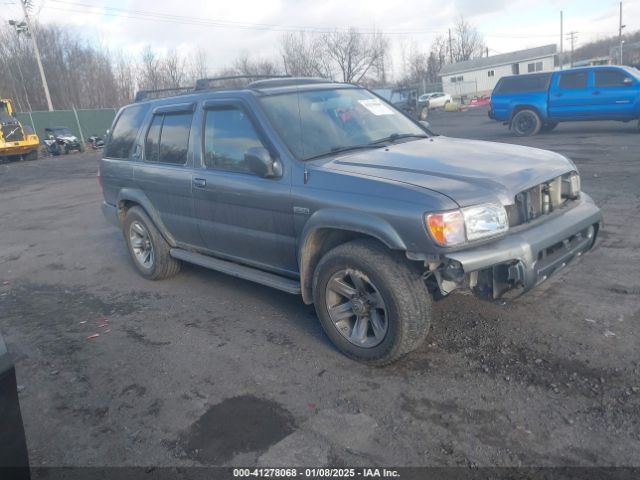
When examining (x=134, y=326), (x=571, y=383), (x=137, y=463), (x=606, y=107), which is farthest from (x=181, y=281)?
(x=606, y=107)

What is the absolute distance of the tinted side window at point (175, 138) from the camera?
4884mm

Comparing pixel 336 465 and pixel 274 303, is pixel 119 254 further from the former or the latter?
pixel 336 465

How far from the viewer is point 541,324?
3.94 metres

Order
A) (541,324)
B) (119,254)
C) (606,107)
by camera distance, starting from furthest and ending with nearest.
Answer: (606,107), (119,254), (541,324)

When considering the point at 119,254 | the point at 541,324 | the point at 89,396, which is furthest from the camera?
the point at 119,254

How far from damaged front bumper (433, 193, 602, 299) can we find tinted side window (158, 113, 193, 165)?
280 cm

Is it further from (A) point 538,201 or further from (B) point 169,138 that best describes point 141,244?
(A) point 538,201

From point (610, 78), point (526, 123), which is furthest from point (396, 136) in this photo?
point (526, 123)

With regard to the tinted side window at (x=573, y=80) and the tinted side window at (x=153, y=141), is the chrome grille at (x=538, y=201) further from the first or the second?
the tinted side window at (x=573, y=80)

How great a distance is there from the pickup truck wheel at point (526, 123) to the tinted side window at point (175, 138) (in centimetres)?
1373

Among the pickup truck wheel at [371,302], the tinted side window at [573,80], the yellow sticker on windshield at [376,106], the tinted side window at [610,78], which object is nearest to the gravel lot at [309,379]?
the pickup truck wheel at [371,302]

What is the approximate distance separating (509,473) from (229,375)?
6.35 feet

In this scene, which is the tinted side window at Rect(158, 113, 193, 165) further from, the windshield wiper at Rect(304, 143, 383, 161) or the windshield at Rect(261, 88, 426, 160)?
the windshield wiper at Rect(304, 143, 383, 161)

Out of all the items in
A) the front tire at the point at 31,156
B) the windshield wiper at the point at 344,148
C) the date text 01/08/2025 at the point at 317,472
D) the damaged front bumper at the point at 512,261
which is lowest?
the date text 01/08/2025 at the point at 317,472
